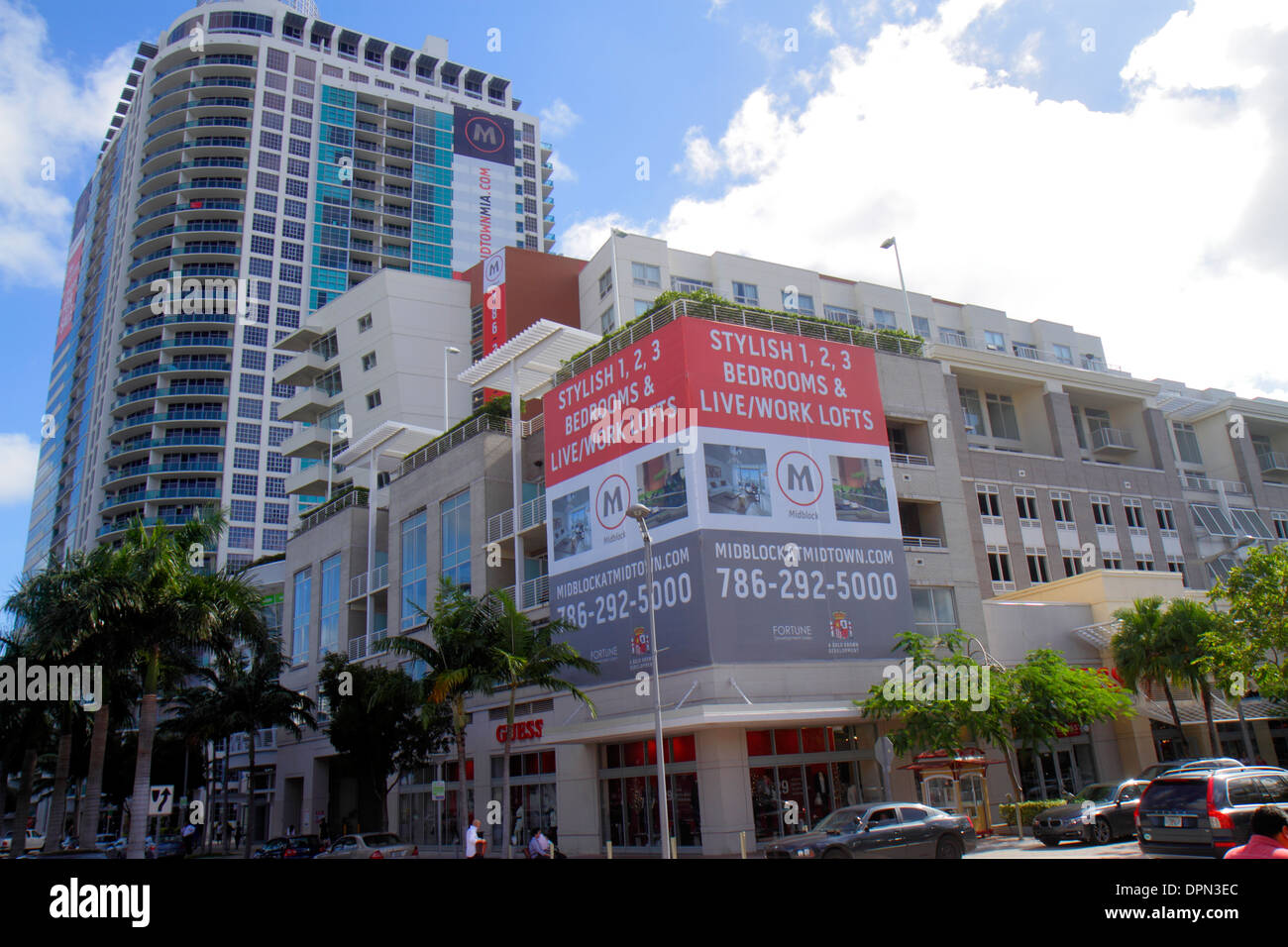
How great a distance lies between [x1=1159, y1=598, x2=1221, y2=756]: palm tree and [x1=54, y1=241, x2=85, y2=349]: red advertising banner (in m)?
136

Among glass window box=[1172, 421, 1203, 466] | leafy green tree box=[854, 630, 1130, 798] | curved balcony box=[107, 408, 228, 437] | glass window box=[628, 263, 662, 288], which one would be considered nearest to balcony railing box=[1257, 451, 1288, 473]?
glass window box=[1172, 421, 1203, 466]

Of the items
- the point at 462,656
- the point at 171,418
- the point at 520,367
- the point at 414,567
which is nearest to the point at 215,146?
the point at 171,418

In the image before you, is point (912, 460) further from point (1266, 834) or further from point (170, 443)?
point (170, 443)

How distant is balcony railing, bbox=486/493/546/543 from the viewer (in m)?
Result: 39.1

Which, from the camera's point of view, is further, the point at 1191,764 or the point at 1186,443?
the point at 1186,443

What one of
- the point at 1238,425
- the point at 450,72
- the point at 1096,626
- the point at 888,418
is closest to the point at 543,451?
the point at 888,418

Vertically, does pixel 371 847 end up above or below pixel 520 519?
below

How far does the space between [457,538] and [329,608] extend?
1474cm

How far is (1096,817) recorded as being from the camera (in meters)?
24.4

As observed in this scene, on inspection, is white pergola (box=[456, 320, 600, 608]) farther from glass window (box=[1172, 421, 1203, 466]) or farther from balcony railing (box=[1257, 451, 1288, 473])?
balcony railing (box=[1257, 451, 1288, 473])

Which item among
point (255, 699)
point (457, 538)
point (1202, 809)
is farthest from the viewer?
point (255, 699)

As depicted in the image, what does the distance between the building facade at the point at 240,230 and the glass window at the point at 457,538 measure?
49.3 metres

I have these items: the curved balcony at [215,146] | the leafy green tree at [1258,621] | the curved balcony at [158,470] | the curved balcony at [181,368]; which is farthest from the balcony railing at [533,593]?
the curved balcony at [215,146]

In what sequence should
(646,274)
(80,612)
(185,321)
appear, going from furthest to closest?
(185,321), (646,274), (80,612)
